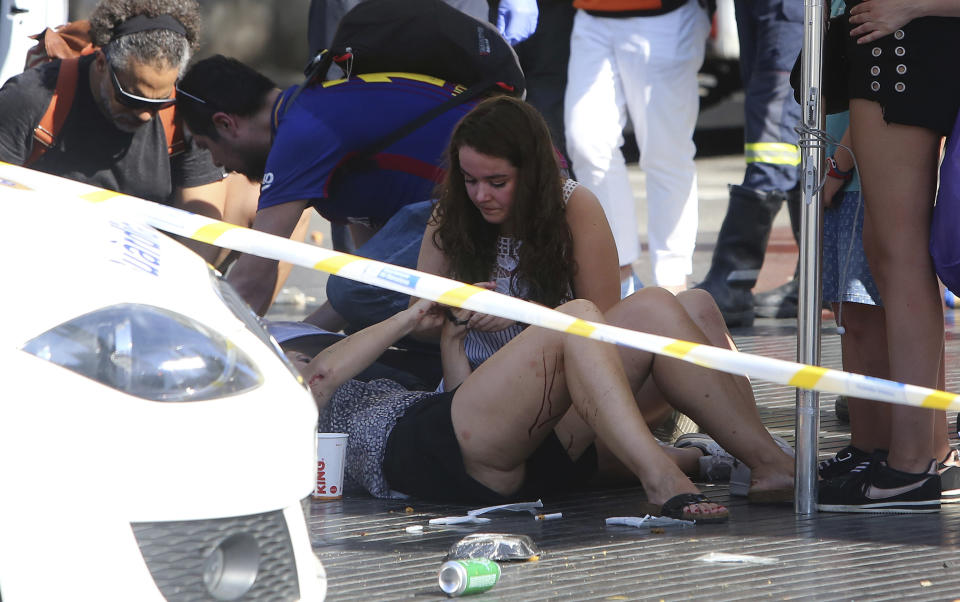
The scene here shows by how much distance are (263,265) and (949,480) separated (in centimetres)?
222

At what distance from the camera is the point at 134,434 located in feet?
6.32

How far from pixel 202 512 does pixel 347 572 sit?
0.90m

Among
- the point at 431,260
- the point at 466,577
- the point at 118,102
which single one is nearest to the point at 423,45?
the point at 431,260

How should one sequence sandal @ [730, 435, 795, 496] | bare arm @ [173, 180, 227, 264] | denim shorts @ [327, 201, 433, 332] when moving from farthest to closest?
bare arm @ [173, 180, 227, 264]
denim shorts @ [327, 201, 433, 332]
sandal @ [730, 435, 795, 496]

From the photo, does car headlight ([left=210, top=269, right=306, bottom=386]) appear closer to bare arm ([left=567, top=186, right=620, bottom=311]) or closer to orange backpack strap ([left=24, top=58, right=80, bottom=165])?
bare arm ([left=567, top=186, right=620, bottom=311])

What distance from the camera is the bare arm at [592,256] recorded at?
3729 mm

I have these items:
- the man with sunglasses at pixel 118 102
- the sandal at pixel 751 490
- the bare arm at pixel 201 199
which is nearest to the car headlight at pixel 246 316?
the sandal at pixel 751 490

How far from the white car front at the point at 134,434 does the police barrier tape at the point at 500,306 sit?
0.38 meters

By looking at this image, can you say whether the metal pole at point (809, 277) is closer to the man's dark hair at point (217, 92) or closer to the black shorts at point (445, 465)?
the black shorts at point (445, 465)

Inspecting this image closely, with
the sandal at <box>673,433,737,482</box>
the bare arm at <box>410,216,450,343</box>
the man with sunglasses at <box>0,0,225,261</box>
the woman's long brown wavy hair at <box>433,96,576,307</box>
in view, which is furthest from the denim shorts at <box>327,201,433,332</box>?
the sandal at <box>673,433,737,482</box>

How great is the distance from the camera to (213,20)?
13117 millimetres

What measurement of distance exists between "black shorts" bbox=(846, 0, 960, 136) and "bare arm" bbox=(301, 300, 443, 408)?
1.26 metres

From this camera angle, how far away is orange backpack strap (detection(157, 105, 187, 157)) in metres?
5.20

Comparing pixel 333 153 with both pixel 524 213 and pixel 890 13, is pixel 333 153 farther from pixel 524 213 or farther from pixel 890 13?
pixel 890 13
